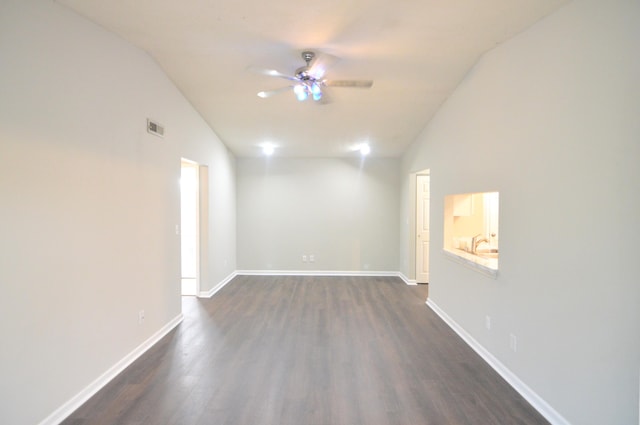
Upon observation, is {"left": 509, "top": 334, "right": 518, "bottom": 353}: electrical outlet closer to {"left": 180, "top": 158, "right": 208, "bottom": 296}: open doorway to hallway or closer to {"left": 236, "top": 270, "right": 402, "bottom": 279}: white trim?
{"left": 236, "top": 270, "right": 402, "bottom": 279}: white trim

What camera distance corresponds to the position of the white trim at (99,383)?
2.16 meters

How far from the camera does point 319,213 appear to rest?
261 inches

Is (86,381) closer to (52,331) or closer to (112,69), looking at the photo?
(52,331)

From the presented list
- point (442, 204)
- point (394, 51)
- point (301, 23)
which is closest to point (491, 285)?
point (442, 204)

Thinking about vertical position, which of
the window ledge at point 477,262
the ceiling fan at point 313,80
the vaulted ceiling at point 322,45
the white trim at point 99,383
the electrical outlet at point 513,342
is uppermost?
the vaulted ceiling at point 322,45

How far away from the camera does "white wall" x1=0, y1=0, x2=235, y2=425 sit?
1909mm

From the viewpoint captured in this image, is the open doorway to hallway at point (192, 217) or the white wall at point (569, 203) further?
the open doorway to hallway at point (192, 217)

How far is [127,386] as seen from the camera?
8.53 feet

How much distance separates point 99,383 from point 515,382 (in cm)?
341

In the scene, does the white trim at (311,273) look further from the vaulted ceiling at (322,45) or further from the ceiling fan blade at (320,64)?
the ceiling fan blade at (320,64)

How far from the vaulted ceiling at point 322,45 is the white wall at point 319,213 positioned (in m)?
1.74

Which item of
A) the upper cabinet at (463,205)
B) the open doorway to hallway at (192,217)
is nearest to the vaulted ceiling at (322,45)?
the open doorway to hallway at (192,217)

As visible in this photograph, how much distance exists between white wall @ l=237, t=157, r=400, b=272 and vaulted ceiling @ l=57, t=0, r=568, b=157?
174 centimetres

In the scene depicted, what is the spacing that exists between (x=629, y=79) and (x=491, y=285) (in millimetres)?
1925
